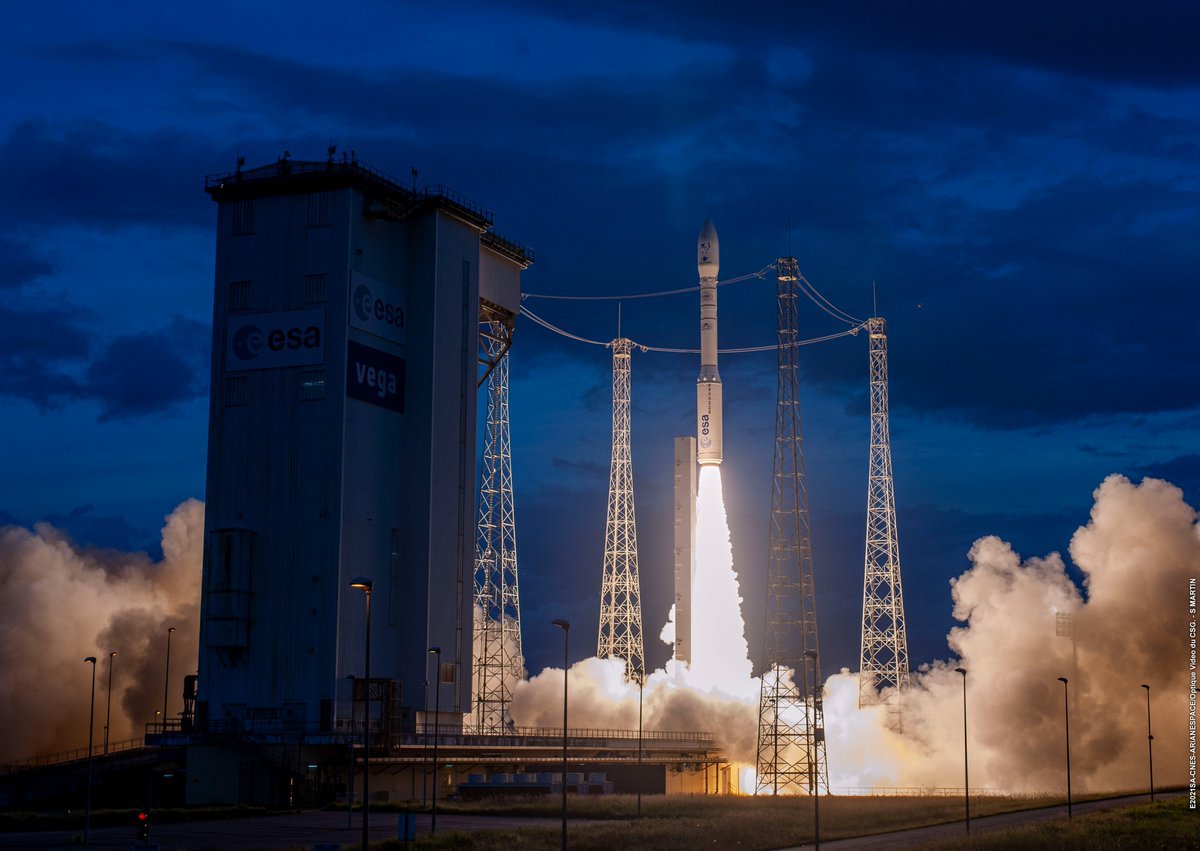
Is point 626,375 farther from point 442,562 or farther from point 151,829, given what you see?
point 151,829

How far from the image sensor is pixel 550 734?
113000 millimetres

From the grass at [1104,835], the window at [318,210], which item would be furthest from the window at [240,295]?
the grass at [1104,835]

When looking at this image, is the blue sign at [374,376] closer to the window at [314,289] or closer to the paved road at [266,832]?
the window at [314,289]

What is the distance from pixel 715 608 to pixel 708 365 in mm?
17341

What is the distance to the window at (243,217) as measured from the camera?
99.4 m

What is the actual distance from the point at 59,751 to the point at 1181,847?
241 feet

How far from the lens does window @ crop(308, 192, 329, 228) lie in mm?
97688

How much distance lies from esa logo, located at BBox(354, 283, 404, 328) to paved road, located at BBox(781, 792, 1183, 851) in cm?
4313

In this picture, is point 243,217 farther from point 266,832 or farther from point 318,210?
point 266,832

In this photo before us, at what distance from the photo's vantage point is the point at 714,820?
76.3 m

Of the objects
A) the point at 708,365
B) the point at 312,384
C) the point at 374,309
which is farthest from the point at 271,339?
the point at 708,365

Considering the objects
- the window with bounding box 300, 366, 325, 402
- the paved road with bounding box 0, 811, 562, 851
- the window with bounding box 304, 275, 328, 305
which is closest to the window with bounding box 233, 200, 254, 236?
the window with bounding box 304, 275, 328, 305

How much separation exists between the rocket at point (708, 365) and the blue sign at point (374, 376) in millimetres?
24980

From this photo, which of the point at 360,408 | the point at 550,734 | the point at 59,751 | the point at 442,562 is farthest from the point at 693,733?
the point at 59,751
